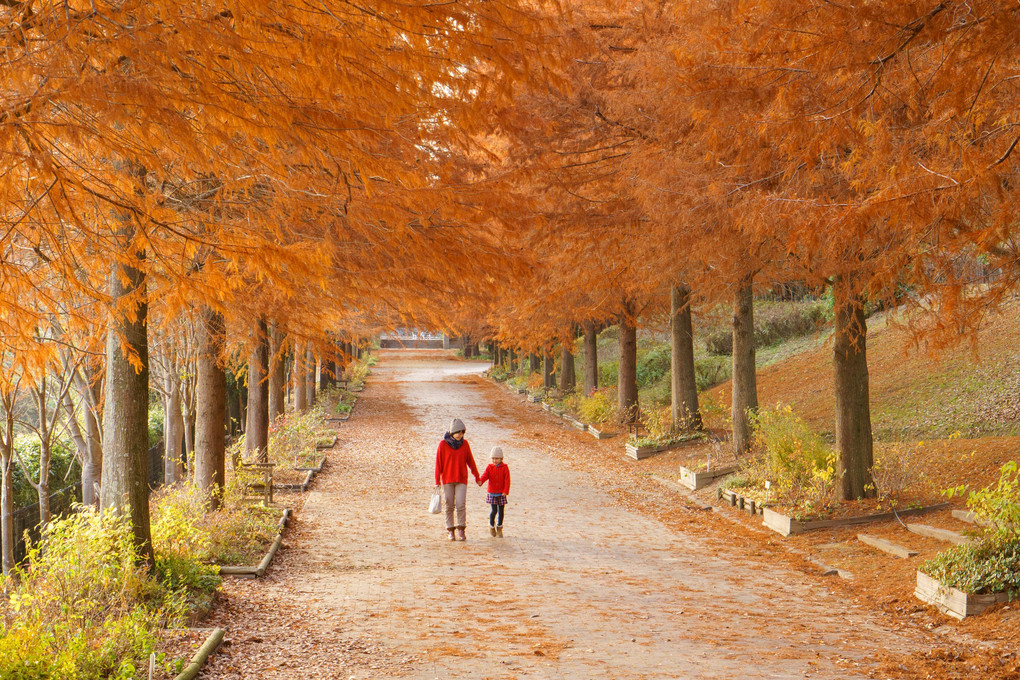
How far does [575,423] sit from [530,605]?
18059 millimetres

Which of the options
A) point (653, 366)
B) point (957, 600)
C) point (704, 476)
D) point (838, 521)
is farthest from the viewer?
point (653, 366)

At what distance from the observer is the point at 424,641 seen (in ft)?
22.7

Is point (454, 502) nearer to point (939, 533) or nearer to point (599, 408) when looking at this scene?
point (939, 533)

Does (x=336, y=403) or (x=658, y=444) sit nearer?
(x=658, y=444)

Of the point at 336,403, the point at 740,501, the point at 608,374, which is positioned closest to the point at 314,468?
the point at 740,501

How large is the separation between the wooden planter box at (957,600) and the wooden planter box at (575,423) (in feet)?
56.1

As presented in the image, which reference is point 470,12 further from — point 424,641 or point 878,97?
point 424,641

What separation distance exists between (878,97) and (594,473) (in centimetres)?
1273

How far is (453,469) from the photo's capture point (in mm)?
11461

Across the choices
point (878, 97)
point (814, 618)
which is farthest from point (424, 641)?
point (878, 97)

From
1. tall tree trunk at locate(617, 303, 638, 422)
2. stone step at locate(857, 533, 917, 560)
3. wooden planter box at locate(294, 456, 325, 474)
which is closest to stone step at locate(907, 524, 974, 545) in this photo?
stone step at locate(857, 533, 917, 560)

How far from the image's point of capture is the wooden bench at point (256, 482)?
13.4 metres

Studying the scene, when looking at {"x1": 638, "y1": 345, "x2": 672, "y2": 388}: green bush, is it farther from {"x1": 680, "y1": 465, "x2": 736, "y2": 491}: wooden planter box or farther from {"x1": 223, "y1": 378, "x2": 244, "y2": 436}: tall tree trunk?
{"x1": 680, "y1": 465, "x2": 736, "y2": 491}: wooden planter box

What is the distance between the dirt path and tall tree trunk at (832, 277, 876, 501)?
2243 millimetres
